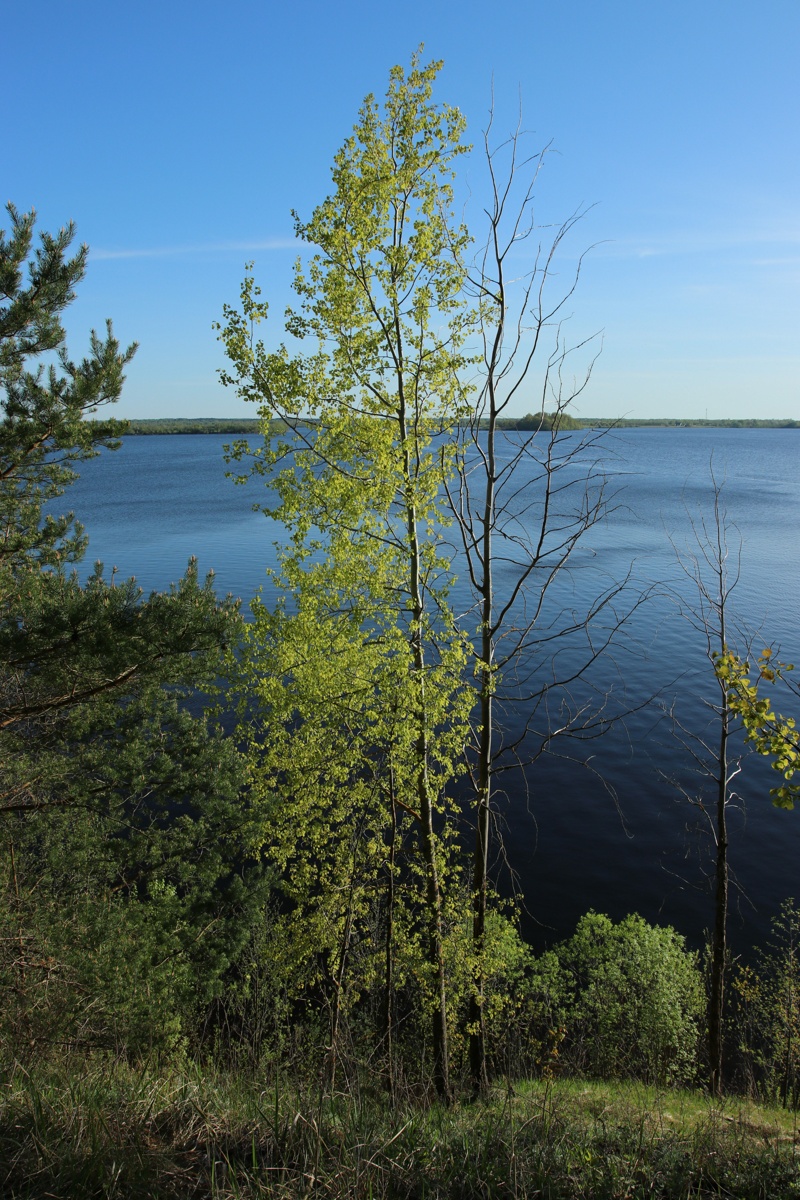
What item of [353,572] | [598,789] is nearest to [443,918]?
Result: [353,572]

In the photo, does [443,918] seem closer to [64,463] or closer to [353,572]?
[353,572]

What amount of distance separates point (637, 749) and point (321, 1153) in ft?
82.1

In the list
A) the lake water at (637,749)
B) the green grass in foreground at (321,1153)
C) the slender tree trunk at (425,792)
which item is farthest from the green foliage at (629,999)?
the green grass in foreground at (321,1153)

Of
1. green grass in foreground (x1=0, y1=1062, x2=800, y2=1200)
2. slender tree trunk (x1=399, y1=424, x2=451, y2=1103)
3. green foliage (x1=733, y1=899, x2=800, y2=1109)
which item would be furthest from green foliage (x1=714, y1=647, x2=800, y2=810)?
green foliage (x1=733, y1=899, x2=800, y2=1109)

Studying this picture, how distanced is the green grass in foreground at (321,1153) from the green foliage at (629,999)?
1425 centimetres

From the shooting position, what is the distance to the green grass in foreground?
12.4 feet

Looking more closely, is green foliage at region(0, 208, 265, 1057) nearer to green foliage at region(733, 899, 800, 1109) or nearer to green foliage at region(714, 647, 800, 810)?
green foliage at region(714, 647, 800, 810)

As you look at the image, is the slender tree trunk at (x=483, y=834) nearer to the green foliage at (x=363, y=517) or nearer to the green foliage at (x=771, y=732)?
the green foliage at (x=363, y=517)

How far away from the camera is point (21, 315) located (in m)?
9.45

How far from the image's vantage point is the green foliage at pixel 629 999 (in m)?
17.0

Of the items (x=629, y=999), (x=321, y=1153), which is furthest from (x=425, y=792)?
(x=629, y=999)

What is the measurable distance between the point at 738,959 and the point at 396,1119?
1819 centimetres

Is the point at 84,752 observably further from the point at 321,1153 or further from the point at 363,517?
the point at 321,1153

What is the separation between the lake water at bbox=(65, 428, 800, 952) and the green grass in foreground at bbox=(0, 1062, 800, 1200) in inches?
240
